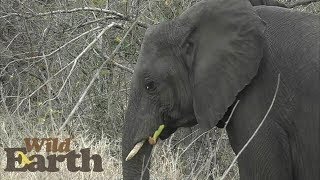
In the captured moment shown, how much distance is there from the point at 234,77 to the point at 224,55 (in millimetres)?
144

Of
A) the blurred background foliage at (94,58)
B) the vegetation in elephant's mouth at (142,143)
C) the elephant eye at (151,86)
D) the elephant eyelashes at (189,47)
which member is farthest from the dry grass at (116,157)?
the elephant eyelashes at (189,47)

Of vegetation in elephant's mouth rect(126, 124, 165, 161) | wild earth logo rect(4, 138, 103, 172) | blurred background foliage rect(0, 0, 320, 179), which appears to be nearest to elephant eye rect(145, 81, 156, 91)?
vegetation in elephant's mouth rect(126, 124, 165, 161)

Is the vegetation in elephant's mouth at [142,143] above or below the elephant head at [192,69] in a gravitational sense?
below

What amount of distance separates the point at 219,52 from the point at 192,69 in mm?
206

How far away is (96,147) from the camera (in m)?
6.46

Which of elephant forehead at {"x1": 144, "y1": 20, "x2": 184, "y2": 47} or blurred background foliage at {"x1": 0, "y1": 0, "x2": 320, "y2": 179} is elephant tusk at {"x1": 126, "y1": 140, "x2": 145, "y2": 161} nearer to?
elephant forehead at {"x1": 144, "y1": 20, "x2": 184, "y2": 47}

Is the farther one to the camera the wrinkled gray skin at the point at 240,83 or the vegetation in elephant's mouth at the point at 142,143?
the vegetation in elephant's mouth at the point at 142,143

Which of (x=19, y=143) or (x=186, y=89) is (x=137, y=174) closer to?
(x=186, y=89)

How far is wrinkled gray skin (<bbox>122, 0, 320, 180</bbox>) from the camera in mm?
4105

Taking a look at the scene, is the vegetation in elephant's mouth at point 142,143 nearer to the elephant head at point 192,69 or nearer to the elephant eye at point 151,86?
the elephant head at point 192,69

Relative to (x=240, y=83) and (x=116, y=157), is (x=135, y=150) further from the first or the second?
(x=116, y=157)

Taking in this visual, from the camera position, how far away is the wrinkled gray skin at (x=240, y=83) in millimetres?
4105

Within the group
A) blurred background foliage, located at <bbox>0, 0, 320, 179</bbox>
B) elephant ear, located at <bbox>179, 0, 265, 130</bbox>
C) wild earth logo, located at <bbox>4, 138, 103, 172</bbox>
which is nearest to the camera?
elephant ear, located at <bbox>179, 0, 265, 130</bbox>

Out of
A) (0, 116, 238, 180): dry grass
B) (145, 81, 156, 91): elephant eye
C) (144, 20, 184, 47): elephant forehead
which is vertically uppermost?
(144, 20, 184, 47): elephant forehead
